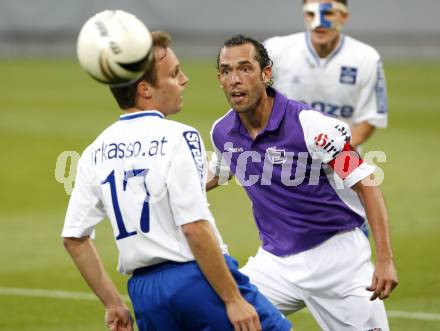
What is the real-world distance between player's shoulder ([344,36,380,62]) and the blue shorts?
572 cm

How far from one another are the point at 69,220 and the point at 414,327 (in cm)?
413

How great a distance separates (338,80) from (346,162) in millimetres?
4348

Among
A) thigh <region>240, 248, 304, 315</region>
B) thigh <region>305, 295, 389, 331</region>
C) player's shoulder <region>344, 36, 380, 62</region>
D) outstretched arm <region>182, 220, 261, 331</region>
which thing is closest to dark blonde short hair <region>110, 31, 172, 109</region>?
outstretched arm <region>182, 220, 261, 331</region>

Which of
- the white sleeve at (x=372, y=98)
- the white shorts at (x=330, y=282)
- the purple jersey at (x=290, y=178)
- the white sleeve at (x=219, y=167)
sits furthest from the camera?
the white sleeve at (x=372, y=98)

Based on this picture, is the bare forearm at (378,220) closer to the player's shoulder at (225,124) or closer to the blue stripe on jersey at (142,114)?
the player's shoulder at (225,124)

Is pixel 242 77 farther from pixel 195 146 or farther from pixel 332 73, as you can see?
pixel 332 73

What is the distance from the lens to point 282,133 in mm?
7180

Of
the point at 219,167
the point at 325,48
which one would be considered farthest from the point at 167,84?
the point at 325,48

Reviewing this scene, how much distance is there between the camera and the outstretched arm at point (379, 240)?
6.48 metres

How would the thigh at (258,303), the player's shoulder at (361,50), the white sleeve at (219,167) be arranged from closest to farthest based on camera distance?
the thigh at (258,303)
the white sleeve at (219,167)
the player's shoulder at (361,50)

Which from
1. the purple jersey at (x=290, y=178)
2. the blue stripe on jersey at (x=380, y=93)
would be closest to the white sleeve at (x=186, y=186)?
the purple jersey at (x=290, y=178)

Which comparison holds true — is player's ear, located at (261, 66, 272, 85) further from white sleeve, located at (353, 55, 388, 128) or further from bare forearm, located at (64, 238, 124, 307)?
white sleeve, located at (353, 55, 388, 128)

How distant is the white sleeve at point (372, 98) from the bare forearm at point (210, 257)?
5.72 meters

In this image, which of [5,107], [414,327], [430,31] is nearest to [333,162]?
[414,327]
